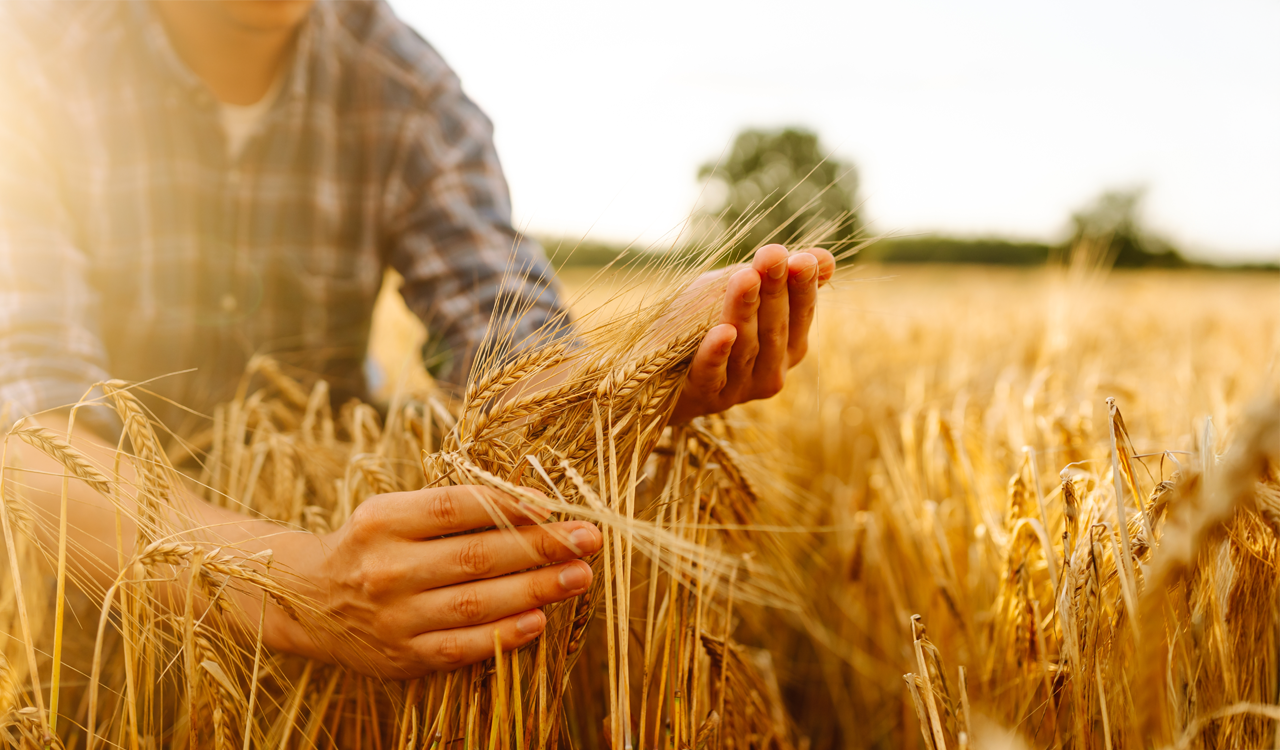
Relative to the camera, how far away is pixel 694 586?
94cm

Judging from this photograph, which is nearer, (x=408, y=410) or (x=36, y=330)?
(x=408, y=410)

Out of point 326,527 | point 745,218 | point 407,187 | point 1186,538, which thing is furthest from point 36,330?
point 1186,538

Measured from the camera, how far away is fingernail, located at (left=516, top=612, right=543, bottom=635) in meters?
0.70

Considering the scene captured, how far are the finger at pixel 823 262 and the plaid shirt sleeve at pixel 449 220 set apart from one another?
2.45ft

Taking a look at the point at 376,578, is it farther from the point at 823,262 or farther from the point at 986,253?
the point at 986,253

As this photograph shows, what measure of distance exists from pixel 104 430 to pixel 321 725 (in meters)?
0.67

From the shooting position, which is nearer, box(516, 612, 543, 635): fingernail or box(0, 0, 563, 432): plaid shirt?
box(516, 612, 543, 635): fingernail

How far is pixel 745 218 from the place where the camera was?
82 centimetres

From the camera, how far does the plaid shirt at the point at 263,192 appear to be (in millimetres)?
1399

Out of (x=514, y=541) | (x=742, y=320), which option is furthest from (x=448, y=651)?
(x=742, y=320)

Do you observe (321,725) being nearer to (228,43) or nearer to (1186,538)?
(1186,538)

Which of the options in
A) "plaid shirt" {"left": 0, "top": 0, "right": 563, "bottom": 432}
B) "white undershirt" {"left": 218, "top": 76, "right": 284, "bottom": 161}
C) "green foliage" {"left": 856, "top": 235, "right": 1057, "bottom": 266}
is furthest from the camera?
"green foliage" {"left": 856, "top": 235, "right": 1057, "bottom": 266}

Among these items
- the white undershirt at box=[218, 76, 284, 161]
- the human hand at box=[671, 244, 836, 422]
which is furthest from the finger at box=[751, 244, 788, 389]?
the white undershirt at box=[218, 76, 284, 161]

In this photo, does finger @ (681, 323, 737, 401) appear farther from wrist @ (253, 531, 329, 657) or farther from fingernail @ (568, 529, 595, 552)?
wrist @ (253, 531, 329, 657)
